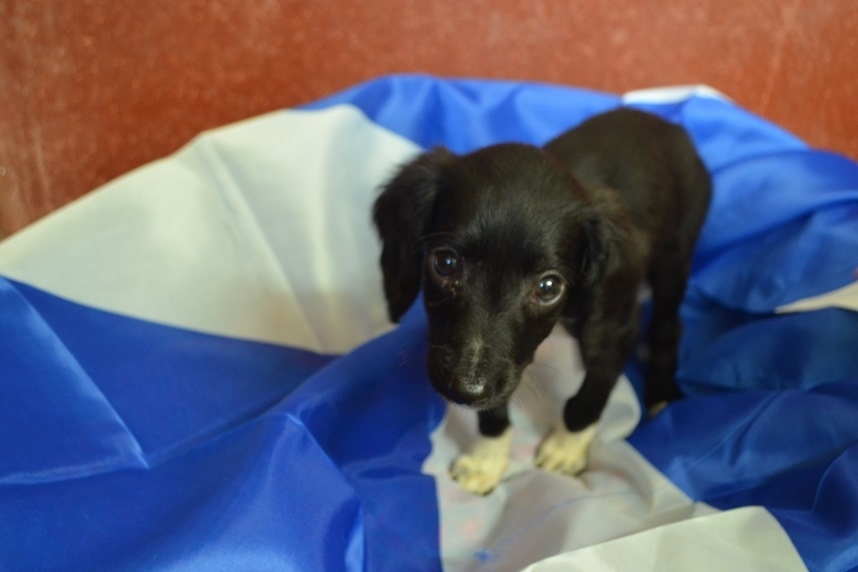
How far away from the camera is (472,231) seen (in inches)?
53.7

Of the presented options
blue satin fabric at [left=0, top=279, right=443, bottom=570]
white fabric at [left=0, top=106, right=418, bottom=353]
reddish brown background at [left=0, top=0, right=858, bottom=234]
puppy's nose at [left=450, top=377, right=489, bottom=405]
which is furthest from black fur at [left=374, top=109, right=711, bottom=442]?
reddish brown background at [left=0, top=0, right=858, bottom=234]

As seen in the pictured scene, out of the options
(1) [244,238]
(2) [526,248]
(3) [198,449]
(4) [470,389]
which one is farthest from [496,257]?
(1) [244,238]

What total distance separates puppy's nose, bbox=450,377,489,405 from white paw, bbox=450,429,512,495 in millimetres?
498

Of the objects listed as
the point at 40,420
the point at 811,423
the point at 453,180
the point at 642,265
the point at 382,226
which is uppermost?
the point at 453,180

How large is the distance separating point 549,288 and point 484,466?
570 millimetres

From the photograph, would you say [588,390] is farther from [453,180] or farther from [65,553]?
[65,553]

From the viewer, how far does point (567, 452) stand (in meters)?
1.80

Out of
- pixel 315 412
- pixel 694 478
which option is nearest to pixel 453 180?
pixel 315 412

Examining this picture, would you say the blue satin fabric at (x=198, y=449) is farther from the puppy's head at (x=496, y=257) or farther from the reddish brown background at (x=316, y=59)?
the reddish brown background at (x=316, y=59)

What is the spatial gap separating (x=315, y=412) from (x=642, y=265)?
32.4 inches

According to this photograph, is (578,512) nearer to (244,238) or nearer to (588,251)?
(588,251)

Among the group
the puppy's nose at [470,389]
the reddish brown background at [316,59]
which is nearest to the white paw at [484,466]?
the puppy's nose at [470,389]

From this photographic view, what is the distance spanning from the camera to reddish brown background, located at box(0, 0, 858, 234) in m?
2.70

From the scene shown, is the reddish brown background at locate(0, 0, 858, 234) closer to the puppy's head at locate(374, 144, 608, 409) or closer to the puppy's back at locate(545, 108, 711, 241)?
the puppy's back at locate(545, 108, 711, 241)
